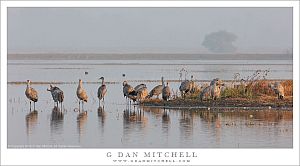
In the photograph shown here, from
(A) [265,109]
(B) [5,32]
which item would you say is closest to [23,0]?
(B) [5,32]

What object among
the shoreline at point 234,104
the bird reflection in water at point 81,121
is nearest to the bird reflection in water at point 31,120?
the bird reflection in water at point 81,121

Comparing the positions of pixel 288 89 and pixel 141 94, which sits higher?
pixel 288 89

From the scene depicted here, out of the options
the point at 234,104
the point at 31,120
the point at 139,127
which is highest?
the point at 234,104

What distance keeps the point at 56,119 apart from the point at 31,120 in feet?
1.87

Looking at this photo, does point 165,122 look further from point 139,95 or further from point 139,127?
point 139,95

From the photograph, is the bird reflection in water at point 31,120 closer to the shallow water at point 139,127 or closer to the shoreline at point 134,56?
the shallow water at point 139,127

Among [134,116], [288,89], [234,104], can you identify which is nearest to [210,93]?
[234,104]

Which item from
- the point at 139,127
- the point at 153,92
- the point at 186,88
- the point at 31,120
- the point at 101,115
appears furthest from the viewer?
the point at 153,92

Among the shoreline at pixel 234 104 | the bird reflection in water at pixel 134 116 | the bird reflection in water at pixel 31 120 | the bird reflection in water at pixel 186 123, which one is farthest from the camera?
→ the shoreline at pixel 234 104

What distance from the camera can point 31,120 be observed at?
57.6 ft

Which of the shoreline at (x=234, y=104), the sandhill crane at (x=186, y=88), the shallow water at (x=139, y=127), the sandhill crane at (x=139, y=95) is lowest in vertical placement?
the shallow water at (x=139, y=127)

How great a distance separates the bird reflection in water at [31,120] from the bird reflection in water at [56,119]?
15.6 inches

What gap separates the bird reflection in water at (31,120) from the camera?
53.4ft

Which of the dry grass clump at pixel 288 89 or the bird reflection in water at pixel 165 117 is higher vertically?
the dry grass clump at pixel 288 89
